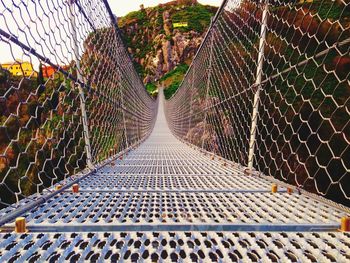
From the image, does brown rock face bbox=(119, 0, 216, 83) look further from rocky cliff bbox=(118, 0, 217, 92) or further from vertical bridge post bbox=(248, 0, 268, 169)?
vertical bridge post bbox=(248, 0, 268, 169)

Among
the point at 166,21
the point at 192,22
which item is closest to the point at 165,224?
the point at 192,22

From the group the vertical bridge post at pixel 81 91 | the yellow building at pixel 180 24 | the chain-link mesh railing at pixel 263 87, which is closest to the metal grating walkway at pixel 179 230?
the chain-link mesh railing at pixel 263 87

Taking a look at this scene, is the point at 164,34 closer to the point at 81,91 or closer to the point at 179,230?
the point at 81,91

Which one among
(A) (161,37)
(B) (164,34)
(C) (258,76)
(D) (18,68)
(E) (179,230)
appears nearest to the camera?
(E) (179,230)

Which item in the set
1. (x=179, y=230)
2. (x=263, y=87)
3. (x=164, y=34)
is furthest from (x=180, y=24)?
(x=179, y=230)

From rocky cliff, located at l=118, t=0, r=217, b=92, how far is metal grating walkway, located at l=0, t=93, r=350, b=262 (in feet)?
81.9

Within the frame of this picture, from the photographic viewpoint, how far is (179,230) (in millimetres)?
623

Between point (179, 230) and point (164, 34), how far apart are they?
30.9 m

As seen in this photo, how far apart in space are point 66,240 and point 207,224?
0.34 m

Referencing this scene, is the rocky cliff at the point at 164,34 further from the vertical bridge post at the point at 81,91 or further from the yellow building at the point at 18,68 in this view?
the yellow building at the point at 18,68

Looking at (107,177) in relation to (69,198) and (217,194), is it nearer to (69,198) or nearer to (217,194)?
(69,198)

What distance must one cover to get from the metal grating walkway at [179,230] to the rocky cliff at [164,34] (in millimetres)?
24963

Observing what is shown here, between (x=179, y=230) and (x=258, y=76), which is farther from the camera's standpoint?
(x=258, y=76)

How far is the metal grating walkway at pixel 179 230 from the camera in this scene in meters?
0.53
